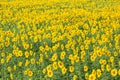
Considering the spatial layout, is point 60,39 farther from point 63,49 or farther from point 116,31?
point 116,31

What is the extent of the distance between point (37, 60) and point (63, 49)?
3.11 feet

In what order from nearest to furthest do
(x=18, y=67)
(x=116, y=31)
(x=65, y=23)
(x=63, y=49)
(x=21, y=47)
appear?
(x=18, y=67) → (x=63, y=49) → (x=21, y=47) → (x=116, y=31) → (x=65, y=23)

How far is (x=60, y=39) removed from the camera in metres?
10.7

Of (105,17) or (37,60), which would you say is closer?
(37,60)

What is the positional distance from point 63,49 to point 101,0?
52.0ft

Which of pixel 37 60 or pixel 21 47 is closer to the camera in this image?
pixel 37 60

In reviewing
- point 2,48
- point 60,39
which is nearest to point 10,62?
point 2,48

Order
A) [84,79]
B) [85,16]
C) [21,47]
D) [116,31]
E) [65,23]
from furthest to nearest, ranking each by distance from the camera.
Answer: [85,16], [65,23], [116,31], [21,47], [84,79]

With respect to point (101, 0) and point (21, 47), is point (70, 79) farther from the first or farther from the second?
point (101, 0)

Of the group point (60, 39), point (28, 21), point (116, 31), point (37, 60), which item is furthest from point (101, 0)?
point (37, 60)

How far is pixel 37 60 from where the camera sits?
932cm

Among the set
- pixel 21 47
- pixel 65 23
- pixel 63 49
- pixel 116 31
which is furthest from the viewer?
pixel 65 23

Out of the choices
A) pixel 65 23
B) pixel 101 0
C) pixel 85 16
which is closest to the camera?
pixel 65 23

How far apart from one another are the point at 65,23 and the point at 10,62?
18.9 feet
